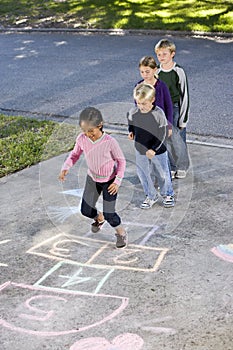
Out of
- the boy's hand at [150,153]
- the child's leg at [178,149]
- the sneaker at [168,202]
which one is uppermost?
the boy's hand at [150,153]

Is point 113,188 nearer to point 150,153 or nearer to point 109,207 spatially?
point 109,207

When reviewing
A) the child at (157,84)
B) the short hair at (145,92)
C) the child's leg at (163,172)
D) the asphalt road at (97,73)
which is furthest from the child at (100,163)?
the asphalt road at (97,73)

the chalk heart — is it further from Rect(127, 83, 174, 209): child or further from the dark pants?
Rect(127, 83, 174, 209): child

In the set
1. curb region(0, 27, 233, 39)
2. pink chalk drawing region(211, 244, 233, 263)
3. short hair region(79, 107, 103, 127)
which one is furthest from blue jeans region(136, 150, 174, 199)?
curb region(0, 27, 233, 39)

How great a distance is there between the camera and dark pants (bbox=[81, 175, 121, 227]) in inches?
176

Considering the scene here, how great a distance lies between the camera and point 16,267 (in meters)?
4.36

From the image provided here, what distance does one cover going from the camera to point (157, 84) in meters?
5.21

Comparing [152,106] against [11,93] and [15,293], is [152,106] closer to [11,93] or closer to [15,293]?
[15,293]

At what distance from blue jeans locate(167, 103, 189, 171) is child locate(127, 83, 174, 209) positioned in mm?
623

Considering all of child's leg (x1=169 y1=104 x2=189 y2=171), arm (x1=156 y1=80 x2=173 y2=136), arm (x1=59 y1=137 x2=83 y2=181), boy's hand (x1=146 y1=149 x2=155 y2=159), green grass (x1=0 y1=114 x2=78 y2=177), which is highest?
arm (x1=156 y1=80 x2=173 y2=136)

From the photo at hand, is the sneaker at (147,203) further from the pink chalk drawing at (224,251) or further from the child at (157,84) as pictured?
the pink chalk drawing at (224,251)

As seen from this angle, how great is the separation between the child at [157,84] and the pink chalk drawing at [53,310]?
1944 mm

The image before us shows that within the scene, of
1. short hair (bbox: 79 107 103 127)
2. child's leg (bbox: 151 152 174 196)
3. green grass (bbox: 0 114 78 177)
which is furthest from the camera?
green grass (bbox: 0 114 78 177)

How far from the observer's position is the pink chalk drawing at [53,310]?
142 inches
